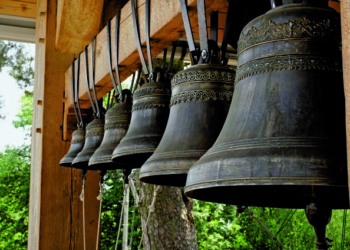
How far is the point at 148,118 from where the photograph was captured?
214 cm

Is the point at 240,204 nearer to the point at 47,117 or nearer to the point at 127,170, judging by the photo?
the point at 127,170

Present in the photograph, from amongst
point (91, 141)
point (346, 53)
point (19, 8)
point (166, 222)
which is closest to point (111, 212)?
point (166, 222)

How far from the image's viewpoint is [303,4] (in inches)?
54.2

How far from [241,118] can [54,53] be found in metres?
2.40

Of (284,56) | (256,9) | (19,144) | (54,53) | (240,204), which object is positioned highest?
(19,144)

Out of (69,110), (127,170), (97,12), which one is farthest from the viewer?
(69,110)

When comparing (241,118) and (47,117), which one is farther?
(47,117)

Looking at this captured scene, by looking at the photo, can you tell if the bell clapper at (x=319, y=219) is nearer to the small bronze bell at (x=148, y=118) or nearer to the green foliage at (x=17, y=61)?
the small bronze bell at (x=148, y=118)

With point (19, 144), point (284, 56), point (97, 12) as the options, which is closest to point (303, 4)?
point (284, 56)

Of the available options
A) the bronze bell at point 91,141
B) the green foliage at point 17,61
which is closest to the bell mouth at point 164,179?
the bronze bell at point 91,141

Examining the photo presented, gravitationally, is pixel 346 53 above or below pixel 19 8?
below

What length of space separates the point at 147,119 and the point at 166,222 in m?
2.65

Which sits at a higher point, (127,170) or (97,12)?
(97,12)

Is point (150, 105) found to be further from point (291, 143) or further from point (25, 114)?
point (25, 114)
